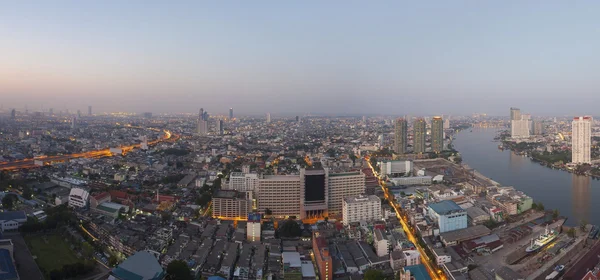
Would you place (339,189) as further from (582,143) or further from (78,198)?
(582,143)

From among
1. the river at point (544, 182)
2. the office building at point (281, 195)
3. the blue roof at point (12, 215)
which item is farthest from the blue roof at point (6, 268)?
the river at point (544, 182)

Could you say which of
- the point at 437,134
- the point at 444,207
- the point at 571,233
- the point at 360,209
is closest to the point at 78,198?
the point at 360,209

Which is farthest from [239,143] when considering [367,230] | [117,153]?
[367,230]

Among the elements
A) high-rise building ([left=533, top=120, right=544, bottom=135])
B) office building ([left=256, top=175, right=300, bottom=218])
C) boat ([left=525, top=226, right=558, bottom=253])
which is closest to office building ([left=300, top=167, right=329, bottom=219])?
office building ([left=256, top=175, right=300, bottom=218])

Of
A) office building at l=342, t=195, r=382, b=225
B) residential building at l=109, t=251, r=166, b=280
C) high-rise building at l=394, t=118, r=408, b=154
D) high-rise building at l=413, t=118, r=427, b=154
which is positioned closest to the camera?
residential building at l=109, t=251, r=166, b=280

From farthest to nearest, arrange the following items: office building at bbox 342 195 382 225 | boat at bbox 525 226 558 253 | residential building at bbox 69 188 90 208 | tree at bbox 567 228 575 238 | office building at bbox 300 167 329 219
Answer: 1. residential building at bbox 69 188 90 208
2. office building at bbox 300 167 329 219
3. office building at bbox 342 195 382 225
4. tree at bbox 567 228 575 238
5. boat at bbox 525 226 558 253

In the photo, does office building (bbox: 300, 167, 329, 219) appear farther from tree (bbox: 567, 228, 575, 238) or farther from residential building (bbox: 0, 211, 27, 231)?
residential building (bbox: 0, 211, 27, 231)

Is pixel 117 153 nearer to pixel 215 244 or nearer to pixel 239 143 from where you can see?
pixel 239 143
